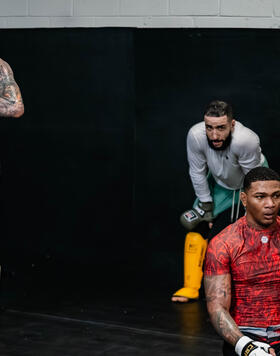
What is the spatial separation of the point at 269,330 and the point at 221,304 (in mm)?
268

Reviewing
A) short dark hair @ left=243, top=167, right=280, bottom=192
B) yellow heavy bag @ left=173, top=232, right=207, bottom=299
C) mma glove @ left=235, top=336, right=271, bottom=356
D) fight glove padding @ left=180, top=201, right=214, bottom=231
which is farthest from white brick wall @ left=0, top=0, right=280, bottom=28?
mma glove @ left=235, top=336, right=271, bottom=356

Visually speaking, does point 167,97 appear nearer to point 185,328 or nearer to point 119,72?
point 119,72

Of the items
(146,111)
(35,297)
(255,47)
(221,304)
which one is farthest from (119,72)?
(221,304)

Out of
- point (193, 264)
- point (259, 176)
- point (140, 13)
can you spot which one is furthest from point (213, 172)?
point (259, 176)

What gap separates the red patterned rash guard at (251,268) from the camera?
14.9ft

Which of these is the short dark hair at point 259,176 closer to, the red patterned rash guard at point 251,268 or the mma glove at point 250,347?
the red patterned rash guard at point 251,268

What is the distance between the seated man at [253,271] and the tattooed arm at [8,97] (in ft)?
5.16

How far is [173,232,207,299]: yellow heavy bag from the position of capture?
740 cm

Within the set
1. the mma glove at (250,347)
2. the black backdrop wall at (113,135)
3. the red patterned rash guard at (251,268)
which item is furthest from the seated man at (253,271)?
the black backdrop wall at (113,135)

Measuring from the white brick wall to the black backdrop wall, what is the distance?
0.10 meters

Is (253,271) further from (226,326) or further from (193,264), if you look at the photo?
(193,264)

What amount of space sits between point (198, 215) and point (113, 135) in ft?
3.58

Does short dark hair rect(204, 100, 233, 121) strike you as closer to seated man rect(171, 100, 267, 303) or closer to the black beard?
seated man rect(171, 100, 267, 303)

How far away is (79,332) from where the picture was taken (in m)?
6.52
